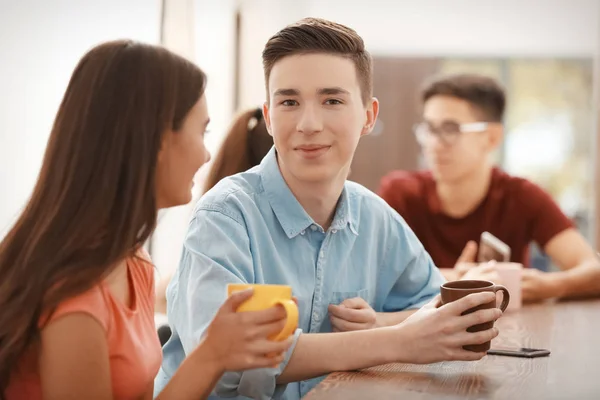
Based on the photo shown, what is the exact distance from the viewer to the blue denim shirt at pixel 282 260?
4.82 ft

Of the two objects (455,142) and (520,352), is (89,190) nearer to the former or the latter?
(520,352)

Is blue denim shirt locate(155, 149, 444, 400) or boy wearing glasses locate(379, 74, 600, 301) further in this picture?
boy wearing glasses locate(379, 74, 600, 301)

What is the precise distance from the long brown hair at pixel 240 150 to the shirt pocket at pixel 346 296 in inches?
28.4

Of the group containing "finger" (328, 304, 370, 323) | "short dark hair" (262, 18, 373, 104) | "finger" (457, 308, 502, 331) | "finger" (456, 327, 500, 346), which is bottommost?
"finger" (328, 304, 370, 323)

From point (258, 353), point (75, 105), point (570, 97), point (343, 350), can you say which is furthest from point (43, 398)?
point (570, 97)

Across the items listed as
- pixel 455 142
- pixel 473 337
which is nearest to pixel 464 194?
pixel 455 142

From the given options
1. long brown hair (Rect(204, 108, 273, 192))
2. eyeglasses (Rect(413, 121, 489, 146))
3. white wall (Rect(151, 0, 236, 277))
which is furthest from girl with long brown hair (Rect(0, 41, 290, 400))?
eyeglasses (Rect(413, 121, 489, 146))

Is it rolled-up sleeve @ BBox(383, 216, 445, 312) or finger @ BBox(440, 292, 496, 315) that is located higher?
finger @ BBox(440, 292, 496, 315)

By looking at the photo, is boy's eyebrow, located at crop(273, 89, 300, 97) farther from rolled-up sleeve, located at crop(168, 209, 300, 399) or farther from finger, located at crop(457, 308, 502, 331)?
finger, located at crop(457, 308, 502, 331)

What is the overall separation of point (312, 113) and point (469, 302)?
1.72 feet

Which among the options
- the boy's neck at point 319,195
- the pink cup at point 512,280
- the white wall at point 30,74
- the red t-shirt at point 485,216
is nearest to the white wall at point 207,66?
the white wall at point 30,74

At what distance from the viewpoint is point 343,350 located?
4.84ft

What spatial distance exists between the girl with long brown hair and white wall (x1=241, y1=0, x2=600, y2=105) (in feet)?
19.9

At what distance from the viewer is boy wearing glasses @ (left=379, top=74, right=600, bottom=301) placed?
2846mm
